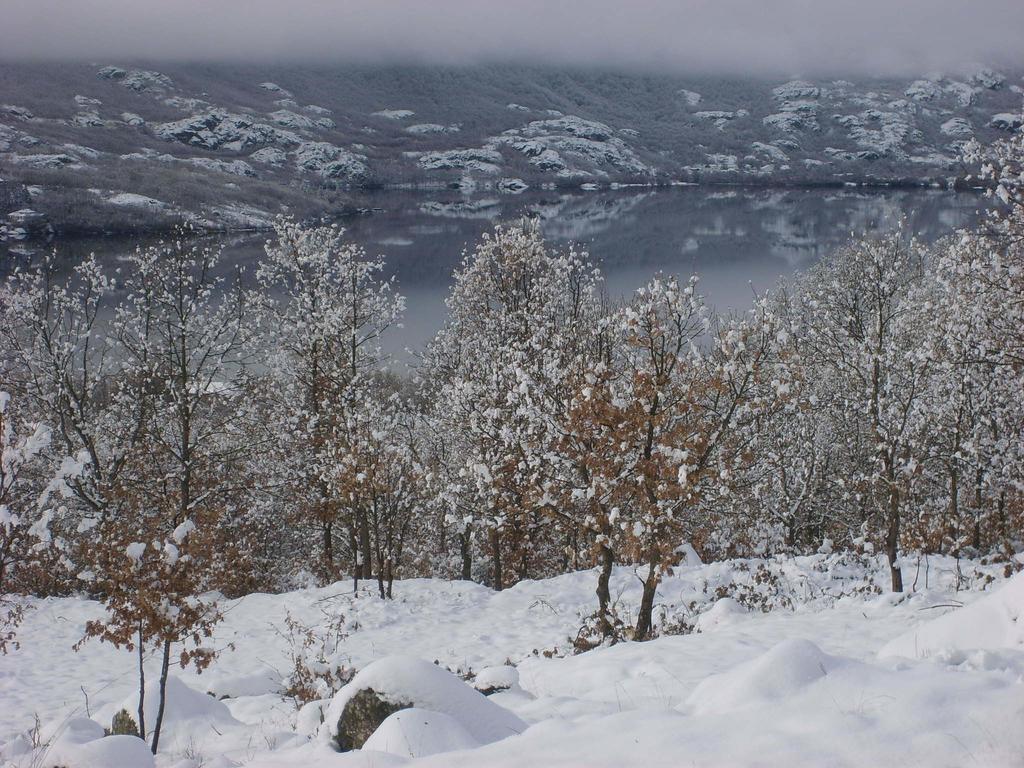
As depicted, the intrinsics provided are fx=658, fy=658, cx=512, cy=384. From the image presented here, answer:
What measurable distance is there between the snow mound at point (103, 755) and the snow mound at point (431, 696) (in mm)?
1614

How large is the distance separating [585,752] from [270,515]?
2654 centimetres

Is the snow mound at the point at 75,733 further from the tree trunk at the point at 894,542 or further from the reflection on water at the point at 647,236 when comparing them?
the reflection on water at the point at 647,236

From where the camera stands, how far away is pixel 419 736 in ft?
17.7

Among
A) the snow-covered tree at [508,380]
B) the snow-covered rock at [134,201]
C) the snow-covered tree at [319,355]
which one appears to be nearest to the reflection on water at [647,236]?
the snow-covered tree at [508,380]

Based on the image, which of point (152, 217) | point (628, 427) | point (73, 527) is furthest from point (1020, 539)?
point (152, 217)

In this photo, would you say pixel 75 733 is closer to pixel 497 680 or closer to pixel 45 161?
pixel 497 680

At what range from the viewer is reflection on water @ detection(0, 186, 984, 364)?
243ft

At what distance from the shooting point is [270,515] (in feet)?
94.5

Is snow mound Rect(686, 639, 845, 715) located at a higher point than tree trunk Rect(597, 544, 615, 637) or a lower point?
higher

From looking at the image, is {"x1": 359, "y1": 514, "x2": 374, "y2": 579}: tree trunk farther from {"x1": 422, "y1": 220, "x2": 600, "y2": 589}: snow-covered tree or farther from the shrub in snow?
the shrub in snow

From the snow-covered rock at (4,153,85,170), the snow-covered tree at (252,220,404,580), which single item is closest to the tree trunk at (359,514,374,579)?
the snow-covered tree at (252,220,404,580)

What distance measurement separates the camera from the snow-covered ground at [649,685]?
4.57 meters

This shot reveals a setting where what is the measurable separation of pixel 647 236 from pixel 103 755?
387 feet

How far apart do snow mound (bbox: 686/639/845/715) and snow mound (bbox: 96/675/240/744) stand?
6.17 metres
